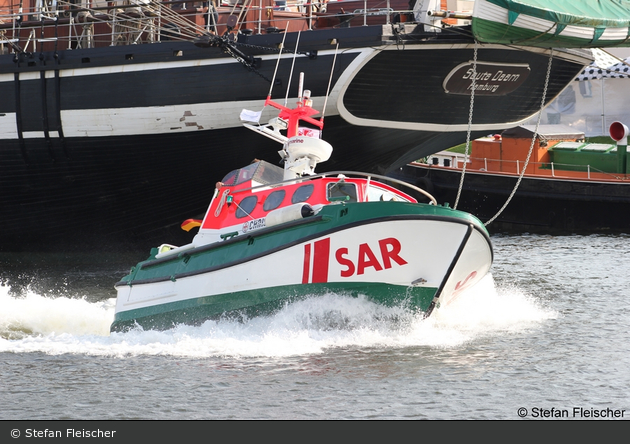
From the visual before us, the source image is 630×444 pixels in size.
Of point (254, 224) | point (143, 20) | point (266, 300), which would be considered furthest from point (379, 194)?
point (143, 20)

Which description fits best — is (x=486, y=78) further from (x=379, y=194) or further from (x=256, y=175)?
(x=256, y=175)

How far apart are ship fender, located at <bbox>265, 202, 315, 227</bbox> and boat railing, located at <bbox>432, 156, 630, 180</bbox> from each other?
14566 millimetres

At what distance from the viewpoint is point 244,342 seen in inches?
475

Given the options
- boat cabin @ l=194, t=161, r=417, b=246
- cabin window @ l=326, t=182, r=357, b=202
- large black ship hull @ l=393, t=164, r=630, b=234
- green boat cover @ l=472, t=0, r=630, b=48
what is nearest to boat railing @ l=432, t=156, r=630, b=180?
large black ship hull @ l=393, t=164, r=630, b=234

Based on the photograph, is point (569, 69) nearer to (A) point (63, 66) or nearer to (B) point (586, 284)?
(B) point (586, 284)

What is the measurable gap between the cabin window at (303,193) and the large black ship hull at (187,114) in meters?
5.99

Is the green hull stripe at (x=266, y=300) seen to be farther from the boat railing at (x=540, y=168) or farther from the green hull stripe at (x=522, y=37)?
the boat railing at (x=540, y=168)

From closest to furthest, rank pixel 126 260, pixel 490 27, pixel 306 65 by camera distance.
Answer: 1. pixel 490 27
2. pixel 306 65
3. pixel 126 260

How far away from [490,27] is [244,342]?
870cm

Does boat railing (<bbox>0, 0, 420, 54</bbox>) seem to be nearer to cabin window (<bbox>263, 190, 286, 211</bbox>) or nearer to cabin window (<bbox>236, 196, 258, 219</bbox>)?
cabin window (<bbox>236, 196, 258, 219</bbox>)

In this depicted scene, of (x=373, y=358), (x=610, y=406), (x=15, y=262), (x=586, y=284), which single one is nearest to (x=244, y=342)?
(x=373, y=358)

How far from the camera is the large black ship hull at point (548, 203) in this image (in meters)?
24.4

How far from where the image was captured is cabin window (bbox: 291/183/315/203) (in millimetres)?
12578
